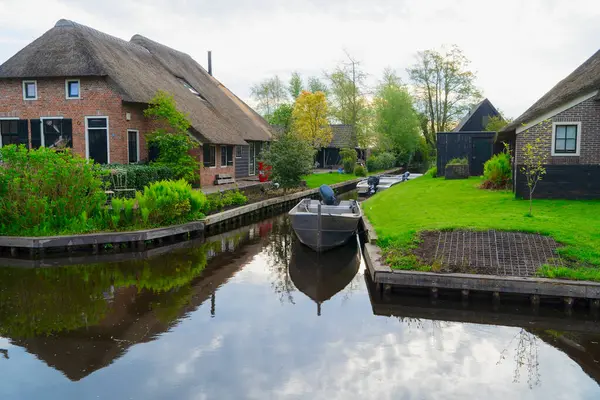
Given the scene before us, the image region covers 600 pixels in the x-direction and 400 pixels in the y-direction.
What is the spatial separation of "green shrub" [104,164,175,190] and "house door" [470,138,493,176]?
17957mm

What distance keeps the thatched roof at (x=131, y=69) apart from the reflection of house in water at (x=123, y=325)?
1193 centimetres

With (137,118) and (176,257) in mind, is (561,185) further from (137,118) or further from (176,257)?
(137,118)

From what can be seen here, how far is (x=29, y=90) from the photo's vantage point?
22625mm

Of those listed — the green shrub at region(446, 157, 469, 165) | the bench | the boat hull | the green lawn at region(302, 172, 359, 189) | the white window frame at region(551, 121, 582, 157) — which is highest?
the white window frame at region(551, 121, 582, 157)

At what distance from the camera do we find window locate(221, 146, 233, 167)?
91.8ft

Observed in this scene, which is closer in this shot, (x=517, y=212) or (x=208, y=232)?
(x=517, y=212)

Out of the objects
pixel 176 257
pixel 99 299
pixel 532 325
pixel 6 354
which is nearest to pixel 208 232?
pixel 176 257

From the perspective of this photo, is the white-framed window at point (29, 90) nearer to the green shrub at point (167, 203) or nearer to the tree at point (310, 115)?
the green shrub at point (167, 203)

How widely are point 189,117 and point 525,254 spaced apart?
57.7ft

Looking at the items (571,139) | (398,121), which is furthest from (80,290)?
(398,121)

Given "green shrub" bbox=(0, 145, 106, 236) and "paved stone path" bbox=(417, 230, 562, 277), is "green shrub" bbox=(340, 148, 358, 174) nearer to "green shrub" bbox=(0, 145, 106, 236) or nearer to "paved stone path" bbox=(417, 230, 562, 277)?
"green shrub" bbox=(0, 145, 106, 236)

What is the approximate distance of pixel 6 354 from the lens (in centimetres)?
763

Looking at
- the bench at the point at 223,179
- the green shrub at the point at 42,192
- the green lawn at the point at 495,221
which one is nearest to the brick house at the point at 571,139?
the green lawn at the point at 495,221

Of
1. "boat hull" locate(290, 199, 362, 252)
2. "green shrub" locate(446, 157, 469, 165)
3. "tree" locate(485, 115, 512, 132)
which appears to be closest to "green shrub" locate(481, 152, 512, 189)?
"green shrub" locate(446, 157, 469, 165)
